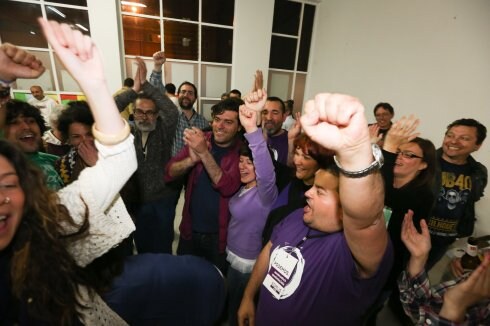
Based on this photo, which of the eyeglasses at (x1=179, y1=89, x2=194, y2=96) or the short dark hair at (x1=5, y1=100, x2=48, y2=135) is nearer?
the short dark hair at (x1=5, y1=100, x2=48, y2=135)

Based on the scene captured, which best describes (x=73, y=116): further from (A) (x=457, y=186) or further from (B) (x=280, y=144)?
(A) (x=457, y=186)

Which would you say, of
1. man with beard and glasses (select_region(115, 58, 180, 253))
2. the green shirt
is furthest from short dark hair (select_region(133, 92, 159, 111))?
the green shirt

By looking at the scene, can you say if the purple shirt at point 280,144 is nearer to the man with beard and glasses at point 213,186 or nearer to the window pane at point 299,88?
the man with beard and glasses at point 213,186

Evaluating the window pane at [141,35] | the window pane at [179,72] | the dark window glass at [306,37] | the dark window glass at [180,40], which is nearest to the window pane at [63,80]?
the window pane at [141,35]

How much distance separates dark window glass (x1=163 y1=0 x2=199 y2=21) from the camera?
5.81 metres

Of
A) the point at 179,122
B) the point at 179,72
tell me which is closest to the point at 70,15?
the point at 179,72

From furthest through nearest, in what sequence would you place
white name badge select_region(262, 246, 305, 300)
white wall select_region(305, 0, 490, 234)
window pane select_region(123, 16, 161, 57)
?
1. window pane select_region(123, 16, 161, 57)
2. white wall select_region(305, 0, 490, 234)
3. white name badge select_region(262, 246, 305, 300)

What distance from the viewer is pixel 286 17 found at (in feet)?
21.5

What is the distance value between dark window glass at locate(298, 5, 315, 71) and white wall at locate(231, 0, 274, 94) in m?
1.21

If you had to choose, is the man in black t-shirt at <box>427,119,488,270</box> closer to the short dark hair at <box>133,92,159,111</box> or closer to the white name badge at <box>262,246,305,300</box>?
the white name badge at <box>262,246,305,300</box>

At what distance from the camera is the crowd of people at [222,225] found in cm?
70

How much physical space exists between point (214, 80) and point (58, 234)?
20.5 feet

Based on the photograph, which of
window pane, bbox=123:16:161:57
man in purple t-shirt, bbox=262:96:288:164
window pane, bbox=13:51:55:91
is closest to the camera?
man in purple t-shirt, bbox=262:96:288:164

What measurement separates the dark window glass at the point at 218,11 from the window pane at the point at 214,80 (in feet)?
3.55
